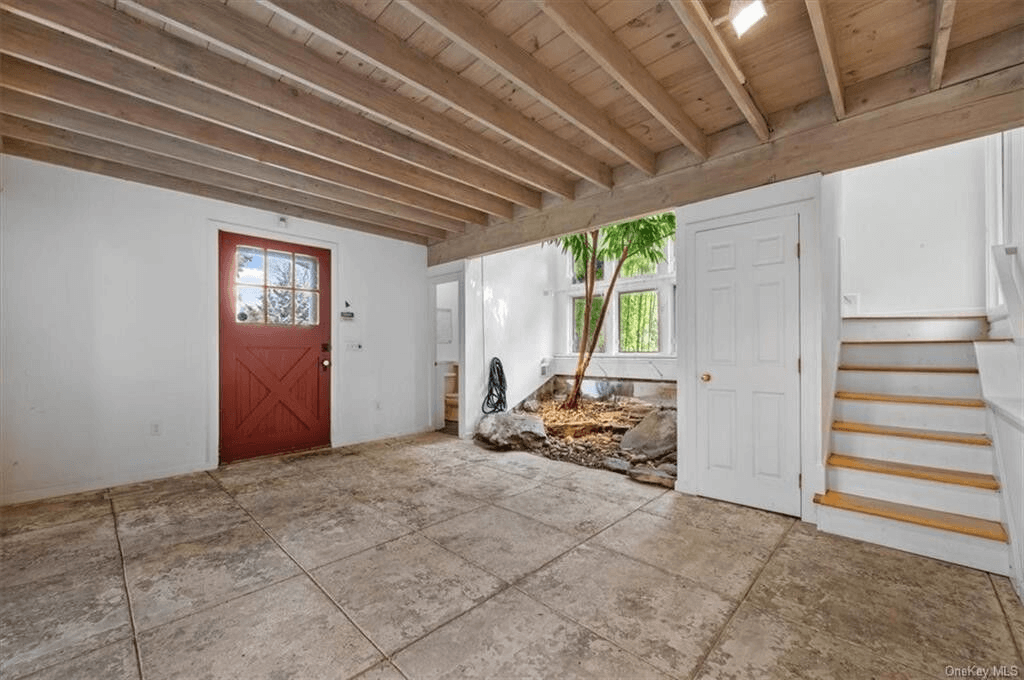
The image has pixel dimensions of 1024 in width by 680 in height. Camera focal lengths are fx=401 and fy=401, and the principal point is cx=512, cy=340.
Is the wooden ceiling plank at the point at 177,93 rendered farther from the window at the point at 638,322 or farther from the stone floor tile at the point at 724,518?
A: the window at the point at 638,322

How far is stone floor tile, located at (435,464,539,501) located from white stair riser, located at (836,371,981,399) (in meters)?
2.64

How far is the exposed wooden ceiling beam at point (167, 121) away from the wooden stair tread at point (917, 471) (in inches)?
173

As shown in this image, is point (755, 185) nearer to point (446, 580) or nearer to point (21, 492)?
point (446, 580)

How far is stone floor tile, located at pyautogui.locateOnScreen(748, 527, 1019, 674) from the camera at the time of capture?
1.49 metres

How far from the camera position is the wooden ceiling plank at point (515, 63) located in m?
1.81

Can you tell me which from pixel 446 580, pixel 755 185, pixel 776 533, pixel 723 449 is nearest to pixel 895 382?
pixel 723 449

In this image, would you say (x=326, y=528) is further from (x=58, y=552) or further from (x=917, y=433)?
(x=917, y=433)

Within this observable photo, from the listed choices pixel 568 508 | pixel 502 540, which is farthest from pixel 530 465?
pixel 502 540

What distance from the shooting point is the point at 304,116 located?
2.56 meters

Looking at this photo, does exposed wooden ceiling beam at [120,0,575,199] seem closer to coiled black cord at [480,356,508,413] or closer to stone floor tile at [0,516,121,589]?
stone floor tile at [0,516,121,589]

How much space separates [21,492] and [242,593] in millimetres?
2728

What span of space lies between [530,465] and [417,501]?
4.33ft

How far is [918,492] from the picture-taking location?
7.75 feet

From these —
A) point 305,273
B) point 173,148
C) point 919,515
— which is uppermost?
point 173,148
